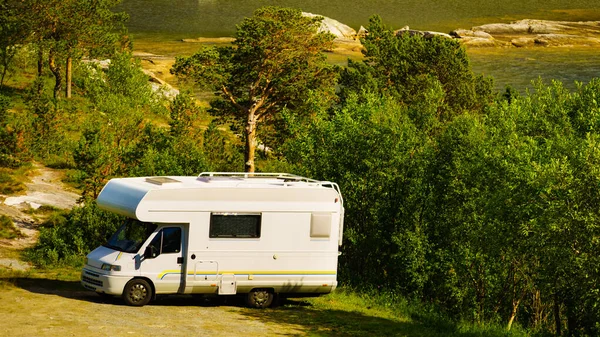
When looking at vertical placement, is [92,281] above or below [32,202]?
above

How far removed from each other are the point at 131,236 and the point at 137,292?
5.71 feet

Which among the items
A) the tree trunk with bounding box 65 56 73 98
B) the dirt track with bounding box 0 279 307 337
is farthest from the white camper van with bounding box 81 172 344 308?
the tree trunk with bounding box 65 56 73 98

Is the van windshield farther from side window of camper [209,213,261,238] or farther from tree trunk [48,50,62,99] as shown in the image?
tree trunk [48,50,62,99]

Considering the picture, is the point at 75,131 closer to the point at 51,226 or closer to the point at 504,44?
the point at 51,226

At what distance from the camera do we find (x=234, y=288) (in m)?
25.2

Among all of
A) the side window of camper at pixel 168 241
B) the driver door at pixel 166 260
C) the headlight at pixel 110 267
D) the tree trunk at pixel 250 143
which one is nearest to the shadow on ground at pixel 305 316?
the driver door at pixel 166 260

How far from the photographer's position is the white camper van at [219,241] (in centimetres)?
2469

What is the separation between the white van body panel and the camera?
24.7m

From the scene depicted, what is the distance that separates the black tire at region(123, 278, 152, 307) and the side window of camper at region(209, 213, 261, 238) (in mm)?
2441

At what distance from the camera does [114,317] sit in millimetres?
22688

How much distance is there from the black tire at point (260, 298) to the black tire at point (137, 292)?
9.95 ft

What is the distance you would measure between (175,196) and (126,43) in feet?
219

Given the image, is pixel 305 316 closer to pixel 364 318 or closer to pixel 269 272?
pixel 269 272

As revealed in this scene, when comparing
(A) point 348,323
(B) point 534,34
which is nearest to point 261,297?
(A) point 348,323
